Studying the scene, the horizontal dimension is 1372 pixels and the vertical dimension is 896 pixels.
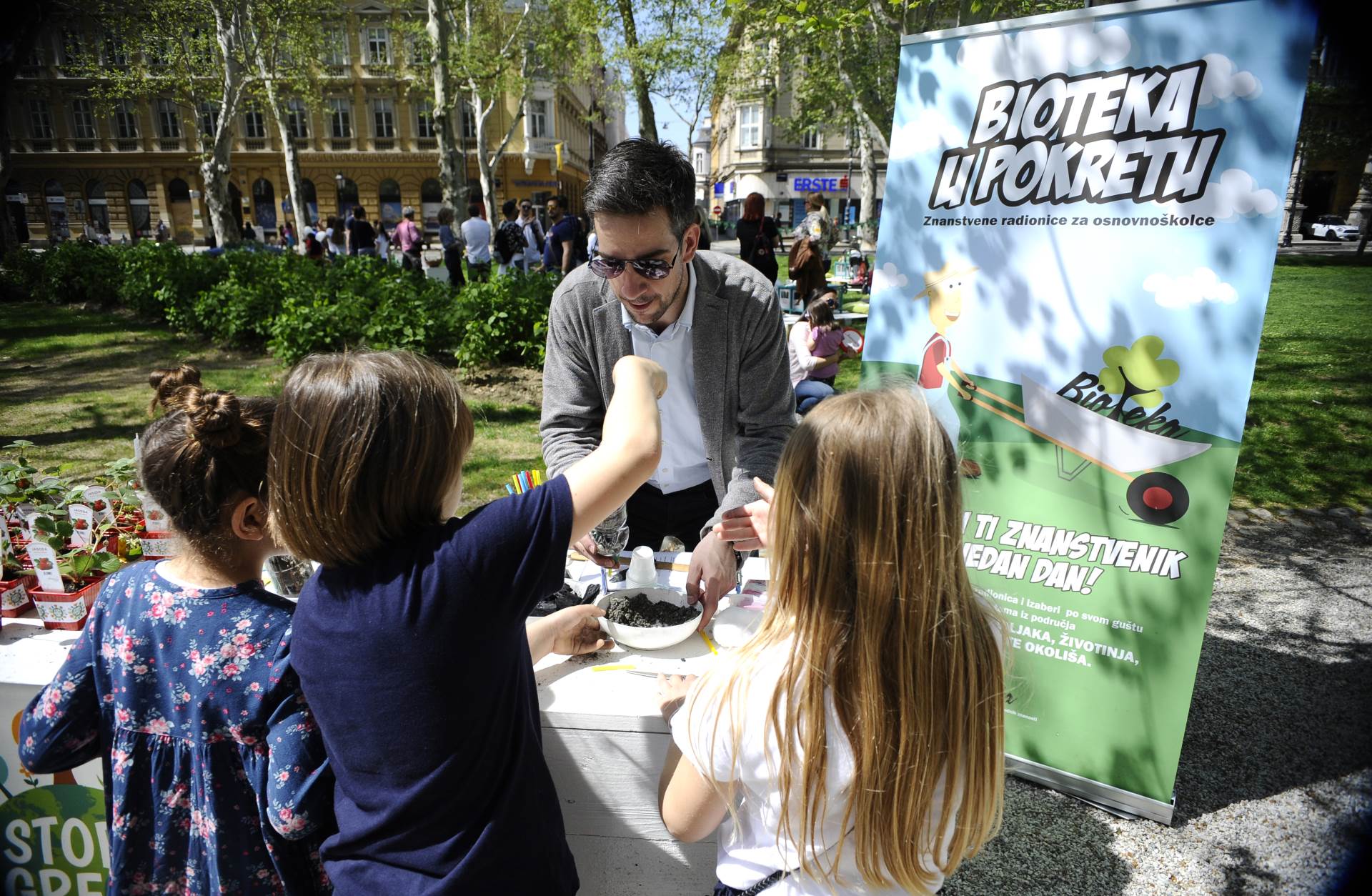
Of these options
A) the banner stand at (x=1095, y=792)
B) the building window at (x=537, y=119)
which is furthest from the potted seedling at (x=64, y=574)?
the building window at (x=537, y=119)

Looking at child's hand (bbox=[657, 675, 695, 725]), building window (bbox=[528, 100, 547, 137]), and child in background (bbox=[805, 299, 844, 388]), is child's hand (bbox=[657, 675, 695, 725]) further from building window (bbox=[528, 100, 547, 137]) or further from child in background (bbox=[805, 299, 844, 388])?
building window (bbox=[528, 100, 547, 137])

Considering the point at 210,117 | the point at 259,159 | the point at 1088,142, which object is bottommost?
the point at 1088,142

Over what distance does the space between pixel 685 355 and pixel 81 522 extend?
63.3 inches

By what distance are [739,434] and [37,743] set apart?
A: 176 centimetres

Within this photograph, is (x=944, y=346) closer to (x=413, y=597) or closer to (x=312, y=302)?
(x=413, y=597)

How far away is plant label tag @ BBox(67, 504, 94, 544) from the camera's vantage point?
1.81m

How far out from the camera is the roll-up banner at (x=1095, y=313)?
187 centimetres

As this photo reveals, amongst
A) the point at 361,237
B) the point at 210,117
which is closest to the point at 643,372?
the point at 361,237

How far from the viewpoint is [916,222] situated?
2416 mm

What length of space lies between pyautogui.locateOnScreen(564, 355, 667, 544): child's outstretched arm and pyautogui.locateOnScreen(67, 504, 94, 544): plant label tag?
1.42m

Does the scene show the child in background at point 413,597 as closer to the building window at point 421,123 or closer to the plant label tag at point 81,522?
the plant label tag at point 81,522

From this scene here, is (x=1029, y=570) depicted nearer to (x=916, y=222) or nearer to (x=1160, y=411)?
(x=1160, y=411)

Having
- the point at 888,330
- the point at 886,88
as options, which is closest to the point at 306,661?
the point at 888,330

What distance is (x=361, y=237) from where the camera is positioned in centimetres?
1520
